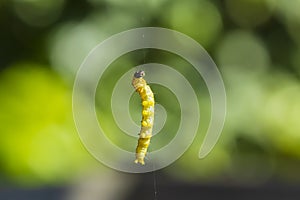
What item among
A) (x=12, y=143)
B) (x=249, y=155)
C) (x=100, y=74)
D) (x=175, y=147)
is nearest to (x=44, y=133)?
(x=12, y=143)

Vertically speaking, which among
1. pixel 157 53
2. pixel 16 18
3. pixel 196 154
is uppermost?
pixel 16 18

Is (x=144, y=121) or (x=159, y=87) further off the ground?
(x=159, y=87)

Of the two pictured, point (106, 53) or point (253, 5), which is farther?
point (253, 5)

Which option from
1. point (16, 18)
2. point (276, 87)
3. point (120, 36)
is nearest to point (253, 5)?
point (276, 87)

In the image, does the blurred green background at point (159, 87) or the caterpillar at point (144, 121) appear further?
the blurred green background at point (159, 87)

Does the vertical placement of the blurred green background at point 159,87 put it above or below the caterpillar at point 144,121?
above

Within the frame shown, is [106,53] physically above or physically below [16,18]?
below

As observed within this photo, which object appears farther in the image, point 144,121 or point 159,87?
point 159,87

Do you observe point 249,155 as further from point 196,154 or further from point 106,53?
point 106,53
